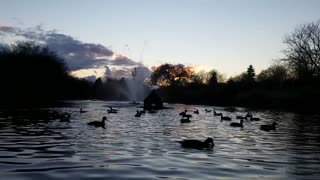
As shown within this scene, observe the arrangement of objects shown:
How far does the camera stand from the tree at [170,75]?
150 meters

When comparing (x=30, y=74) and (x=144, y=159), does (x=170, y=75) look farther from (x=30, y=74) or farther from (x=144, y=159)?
(x=144, y=159)

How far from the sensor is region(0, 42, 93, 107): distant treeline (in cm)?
9469

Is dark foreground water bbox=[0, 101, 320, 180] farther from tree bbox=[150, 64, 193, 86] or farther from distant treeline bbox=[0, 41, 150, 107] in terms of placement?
tree bbox=[150, 64, 193, 86]

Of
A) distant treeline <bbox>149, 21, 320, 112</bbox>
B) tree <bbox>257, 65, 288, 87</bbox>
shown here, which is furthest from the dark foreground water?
tree <bbox>257, 65, 288, 87</bbox>

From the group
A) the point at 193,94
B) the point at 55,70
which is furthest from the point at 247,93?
the point at 55,70

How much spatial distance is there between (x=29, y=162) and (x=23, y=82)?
299ft

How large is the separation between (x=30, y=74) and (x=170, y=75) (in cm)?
5989

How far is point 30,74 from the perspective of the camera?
333 ft

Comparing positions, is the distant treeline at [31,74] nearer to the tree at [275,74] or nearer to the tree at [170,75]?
the tree at [170,75]

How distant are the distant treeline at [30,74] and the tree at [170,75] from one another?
3770 cm

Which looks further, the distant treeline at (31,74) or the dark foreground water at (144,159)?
the distant treeline at (31,74)

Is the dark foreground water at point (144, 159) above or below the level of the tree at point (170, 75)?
below

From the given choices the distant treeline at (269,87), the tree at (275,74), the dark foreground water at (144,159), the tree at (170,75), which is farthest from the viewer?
the tree at (170,75)

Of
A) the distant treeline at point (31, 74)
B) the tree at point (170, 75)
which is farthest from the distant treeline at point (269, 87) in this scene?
the distant treeline at point (31, 74)
